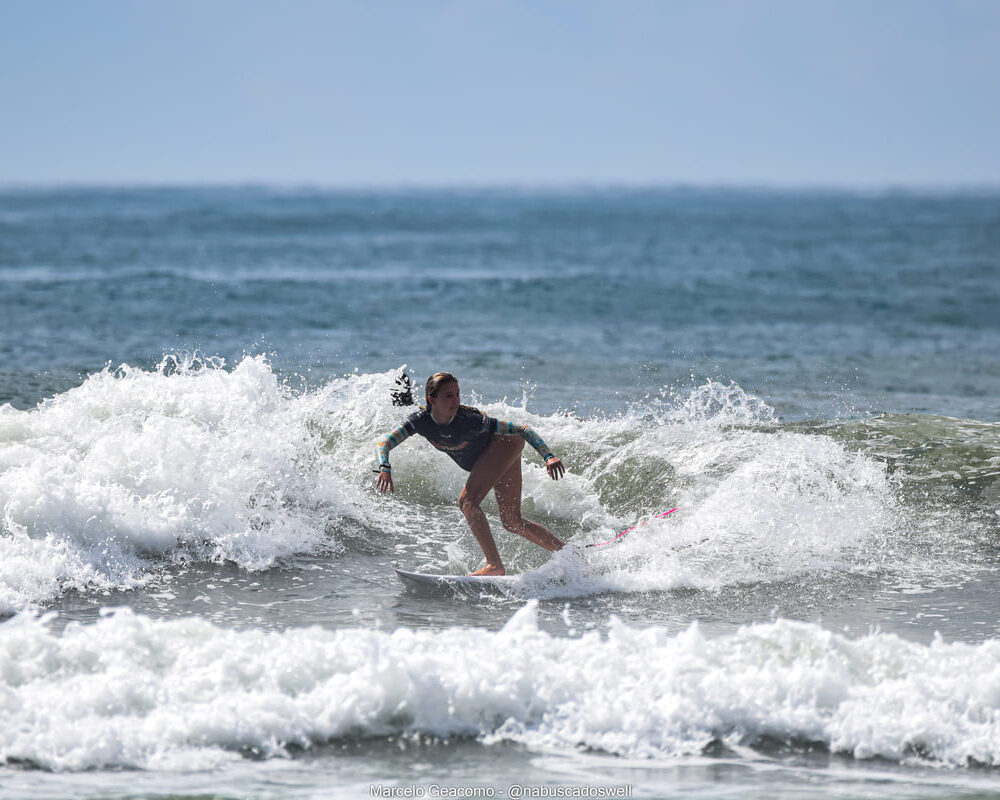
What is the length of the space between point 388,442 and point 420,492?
2701mm

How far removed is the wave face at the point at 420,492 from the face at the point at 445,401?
130cm

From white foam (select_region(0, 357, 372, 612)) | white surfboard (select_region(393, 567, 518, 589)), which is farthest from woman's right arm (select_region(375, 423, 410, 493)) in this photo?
white foam (select_region(0, 357, 372, 612))

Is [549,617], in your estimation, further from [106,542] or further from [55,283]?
[55,283]

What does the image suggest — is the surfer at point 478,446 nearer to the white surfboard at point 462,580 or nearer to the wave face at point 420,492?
the white surfboard at point 462,580

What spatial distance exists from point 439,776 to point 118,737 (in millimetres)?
1494

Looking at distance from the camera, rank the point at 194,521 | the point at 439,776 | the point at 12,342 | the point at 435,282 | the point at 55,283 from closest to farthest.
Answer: the point at 439,776 < the point at 194,521 < the point at 12,342 < the point at 55,283 < the point at 435,282

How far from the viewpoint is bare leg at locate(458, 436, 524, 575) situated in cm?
791

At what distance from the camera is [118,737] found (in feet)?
16.8

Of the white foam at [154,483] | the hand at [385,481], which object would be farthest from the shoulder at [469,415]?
the white foam at [154,483]

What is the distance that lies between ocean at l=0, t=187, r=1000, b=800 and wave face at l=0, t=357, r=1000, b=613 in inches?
1.2

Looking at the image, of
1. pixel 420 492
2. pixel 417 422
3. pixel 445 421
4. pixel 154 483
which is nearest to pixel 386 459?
pixel 417 422

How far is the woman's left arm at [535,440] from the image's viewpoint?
764 cm

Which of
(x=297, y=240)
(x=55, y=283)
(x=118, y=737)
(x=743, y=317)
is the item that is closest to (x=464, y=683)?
(x=118, y=737)

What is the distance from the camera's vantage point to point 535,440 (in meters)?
7.84
